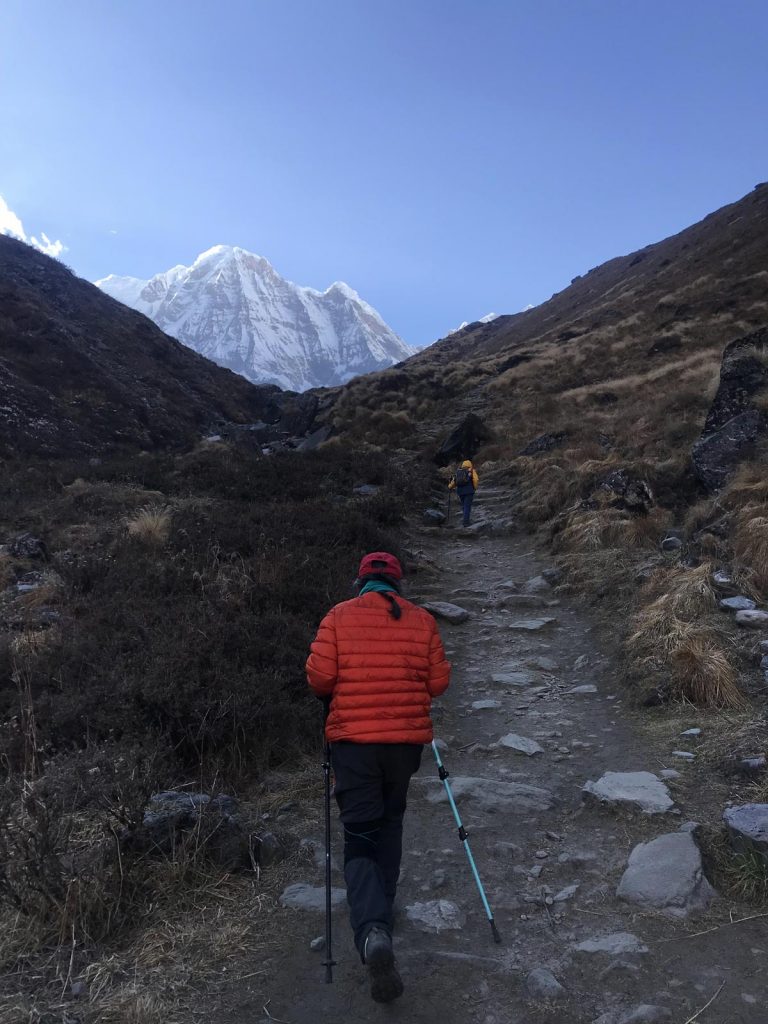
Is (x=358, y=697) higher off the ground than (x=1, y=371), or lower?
lower

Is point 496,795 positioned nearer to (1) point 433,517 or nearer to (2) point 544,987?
(2) point 544,987

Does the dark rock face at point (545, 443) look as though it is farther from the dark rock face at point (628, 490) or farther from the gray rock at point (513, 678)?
the gray rock at point (513, 678)

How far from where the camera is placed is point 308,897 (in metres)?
3.57

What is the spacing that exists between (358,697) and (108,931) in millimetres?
1592

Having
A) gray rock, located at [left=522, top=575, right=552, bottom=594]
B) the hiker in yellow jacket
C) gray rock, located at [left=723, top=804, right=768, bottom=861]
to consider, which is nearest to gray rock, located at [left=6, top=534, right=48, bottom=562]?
gray rock, located at [left=522, top=575, right=552, bottom=594]

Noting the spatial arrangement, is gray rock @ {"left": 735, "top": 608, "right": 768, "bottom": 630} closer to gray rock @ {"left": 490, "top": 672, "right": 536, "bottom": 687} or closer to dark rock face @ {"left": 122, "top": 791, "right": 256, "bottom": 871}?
gray rock @ {"left": 490, "top": 672, "right": 536, "bottom": 687}

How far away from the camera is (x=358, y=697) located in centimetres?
333

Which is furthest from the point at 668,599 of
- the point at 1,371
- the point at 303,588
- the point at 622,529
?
the point at 1,371

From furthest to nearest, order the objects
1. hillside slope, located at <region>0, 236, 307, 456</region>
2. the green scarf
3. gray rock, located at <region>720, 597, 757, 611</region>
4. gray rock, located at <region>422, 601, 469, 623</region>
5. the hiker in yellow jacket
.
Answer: hillside slope, located at <region>0, 236, 307, 456</region> < the hiker in yellow jacket < gray rock, located at <region>422, 601, 469, 623</region> < gray rock, located at <region>720, 597, 757, 611</region> < the green scarf

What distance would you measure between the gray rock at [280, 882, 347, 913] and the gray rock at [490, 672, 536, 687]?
3428 mm

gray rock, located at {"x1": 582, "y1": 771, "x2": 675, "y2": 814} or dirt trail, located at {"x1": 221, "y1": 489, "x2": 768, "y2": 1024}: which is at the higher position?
gray rock, located at {"x1": 582, "y1": 771, "x2": 675, "y2": 814}

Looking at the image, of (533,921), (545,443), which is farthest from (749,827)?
(545,443)

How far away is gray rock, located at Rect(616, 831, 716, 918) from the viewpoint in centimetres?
327

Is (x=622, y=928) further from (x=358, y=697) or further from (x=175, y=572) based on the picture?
(x=175, y=572)
